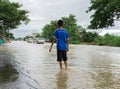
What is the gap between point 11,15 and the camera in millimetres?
59406

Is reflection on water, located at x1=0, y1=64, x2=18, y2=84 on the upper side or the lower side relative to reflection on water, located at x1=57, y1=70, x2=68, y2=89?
upper

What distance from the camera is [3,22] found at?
62562mm

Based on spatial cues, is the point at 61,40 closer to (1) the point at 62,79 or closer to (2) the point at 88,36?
(1) the point at 62,79

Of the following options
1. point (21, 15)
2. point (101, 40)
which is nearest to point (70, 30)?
point (101, 40)

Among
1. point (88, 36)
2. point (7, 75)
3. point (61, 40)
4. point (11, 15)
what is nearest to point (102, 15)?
point (11, 15)

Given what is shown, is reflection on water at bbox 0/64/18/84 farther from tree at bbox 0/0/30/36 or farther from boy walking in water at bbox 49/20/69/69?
tree at bbox 0/0/30/36

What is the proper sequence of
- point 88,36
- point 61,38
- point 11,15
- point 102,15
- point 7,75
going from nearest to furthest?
1. point 7,75
2. point 61,38
3. point 102,15
4. point 11,15
5. point 88,36

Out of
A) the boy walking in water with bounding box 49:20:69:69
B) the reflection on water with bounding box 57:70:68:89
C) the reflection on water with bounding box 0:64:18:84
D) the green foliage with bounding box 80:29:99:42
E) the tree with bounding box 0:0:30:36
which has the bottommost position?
the green foliage with bounding box 80:29:99:42

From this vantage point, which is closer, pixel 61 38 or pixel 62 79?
pixel 62 79

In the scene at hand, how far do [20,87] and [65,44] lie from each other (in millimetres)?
5875

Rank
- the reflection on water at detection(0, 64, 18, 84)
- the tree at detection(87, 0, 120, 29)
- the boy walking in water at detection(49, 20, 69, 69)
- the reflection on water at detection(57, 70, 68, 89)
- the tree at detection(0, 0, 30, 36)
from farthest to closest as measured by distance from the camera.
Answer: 1. the tree at detection(0, 0, 30, 36)
2. the tree at detection(87, 0, 120, 29)
3. the boy walking in water at detection(49, 20, 69, 69)
4. the reflection on water at detection(57, 70, 68, 89)
5. the reflection on water at detection(0, 64, 18, 84)

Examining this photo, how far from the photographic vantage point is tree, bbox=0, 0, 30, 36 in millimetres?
57991

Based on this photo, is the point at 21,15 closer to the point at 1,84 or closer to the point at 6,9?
the point at 6,9

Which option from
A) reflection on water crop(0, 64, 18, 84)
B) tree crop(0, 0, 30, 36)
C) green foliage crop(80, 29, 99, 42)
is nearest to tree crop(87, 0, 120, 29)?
tree crop(0, 0, 30, 36)
